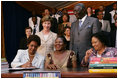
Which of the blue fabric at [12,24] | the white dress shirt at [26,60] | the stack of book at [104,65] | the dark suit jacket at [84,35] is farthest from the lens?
the blue fabric at [12,24]

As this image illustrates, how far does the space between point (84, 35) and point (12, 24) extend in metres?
3.16

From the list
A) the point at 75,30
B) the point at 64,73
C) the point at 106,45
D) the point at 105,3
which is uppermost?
the point at 105,3

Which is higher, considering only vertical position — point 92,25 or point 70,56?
point 92,25

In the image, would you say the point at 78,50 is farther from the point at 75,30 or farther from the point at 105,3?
the point at 105,3

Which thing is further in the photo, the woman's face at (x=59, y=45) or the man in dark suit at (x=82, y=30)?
the man in dark suit at (x=82, y=30)

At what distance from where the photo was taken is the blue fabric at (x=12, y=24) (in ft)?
18.6

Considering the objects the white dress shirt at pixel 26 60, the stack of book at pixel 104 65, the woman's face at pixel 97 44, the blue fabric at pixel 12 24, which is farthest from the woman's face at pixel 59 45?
the blue fabric at pixel 12 24

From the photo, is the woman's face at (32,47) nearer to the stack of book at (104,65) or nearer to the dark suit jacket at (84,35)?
the dark suit jacket at (84,35)

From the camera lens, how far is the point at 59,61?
2.92 m

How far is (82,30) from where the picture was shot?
329 centimetres

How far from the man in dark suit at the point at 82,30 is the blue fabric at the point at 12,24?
94.6 inches

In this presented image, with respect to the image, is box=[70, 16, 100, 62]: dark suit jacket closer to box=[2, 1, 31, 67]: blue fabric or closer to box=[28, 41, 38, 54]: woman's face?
box=[28, 41, 38, 54]: woman's face

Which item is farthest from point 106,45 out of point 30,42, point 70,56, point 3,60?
point 3,60

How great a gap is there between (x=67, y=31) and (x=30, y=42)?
1.14m
